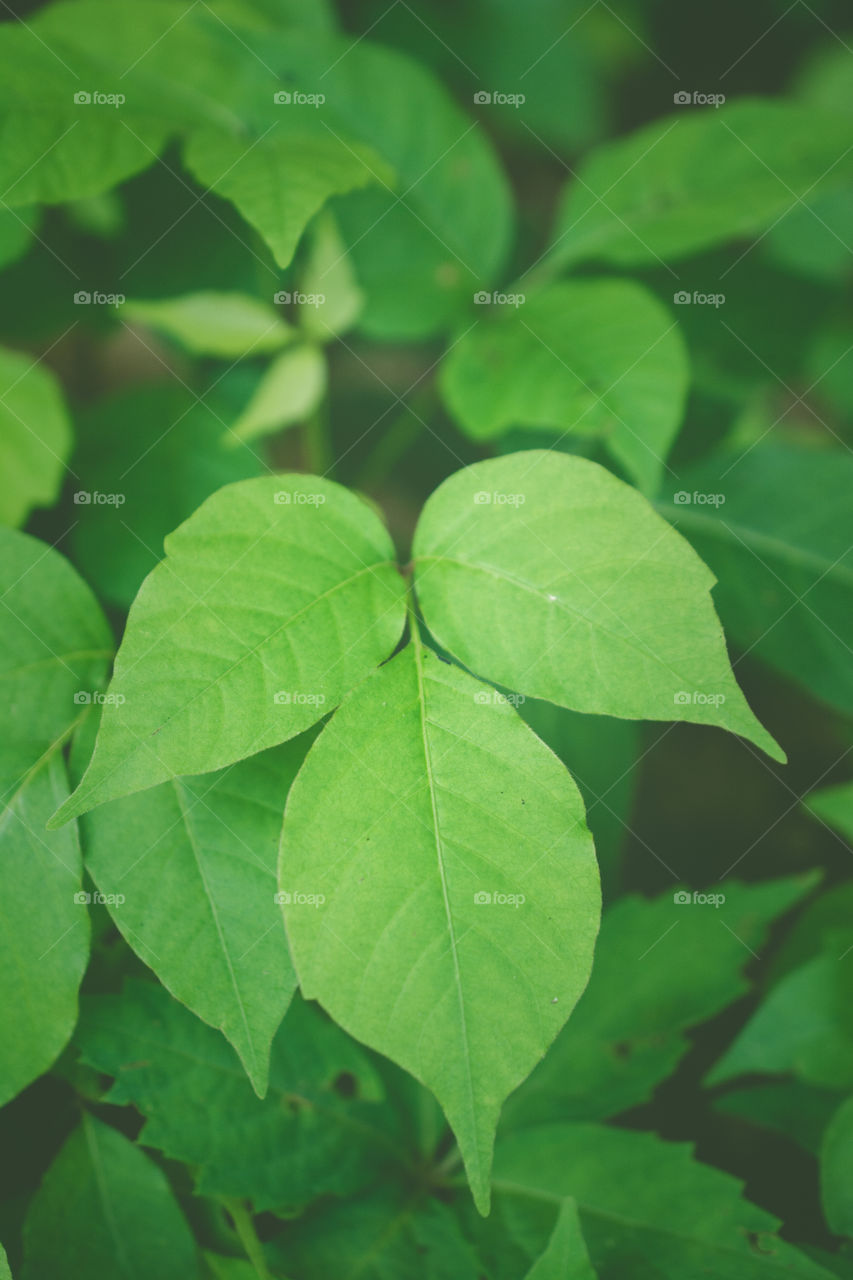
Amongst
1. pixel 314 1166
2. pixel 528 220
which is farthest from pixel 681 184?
pixel 314 1166

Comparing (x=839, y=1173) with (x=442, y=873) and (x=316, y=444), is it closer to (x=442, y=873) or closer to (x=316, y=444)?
(x=442, y=873)

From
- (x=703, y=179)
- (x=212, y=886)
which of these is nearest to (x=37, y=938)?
(x=212, y=886)

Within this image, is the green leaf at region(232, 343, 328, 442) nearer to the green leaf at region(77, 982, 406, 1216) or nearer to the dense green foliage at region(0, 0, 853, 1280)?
the dense green foliage at region(0, 0, 853, 1280)

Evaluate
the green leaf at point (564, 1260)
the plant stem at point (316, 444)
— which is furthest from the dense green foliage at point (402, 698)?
the plant stem at point (316, 444)

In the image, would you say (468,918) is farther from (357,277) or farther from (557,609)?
(357,277)

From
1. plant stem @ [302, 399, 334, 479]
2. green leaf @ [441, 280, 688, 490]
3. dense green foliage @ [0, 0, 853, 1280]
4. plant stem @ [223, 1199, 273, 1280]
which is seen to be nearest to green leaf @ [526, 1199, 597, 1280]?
dense green foliage @ [0, 0, 853, 1280]

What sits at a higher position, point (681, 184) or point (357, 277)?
point (681, 184)
